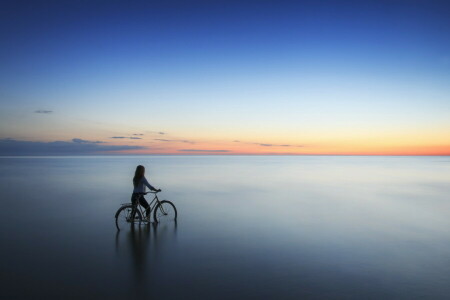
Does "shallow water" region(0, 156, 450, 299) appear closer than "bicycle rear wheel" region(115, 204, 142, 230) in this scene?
Yes

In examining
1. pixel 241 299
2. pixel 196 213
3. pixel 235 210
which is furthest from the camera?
pixel 235 210

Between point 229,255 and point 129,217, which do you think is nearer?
point 229,255

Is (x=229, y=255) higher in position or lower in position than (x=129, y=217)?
lower

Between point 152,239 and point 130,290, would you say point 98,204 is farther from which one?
point 130,290

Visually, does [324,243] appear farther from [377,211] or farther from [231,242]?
[377,211]

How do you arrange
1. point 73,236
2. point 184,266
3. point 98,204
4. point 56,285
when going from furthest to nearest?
point 98,204, point 73,236, point 184,266, point 56,285

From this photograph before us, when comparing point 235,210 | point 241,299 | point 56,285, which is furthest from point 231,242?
point 235,210

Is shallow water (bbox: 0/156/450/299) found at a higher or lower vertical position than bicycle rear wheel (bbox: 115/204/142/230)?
lower

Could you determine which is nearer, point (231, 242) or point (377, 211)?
point (231, 242)

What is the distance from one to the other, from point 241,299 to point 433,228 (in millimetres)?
10455

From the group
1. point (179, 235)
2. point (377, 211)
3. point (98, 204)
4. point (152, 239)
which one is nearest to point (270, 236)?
point (179, 235)

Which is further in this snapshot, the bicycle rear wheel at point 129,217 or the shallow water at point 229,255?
the bicycle rear wheel at point 129,217

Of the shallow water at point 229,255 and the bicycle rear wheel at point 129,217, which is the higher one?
the bicycle rear wheel at point 129,217

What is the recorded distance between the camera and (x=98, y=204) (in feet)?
56.7
